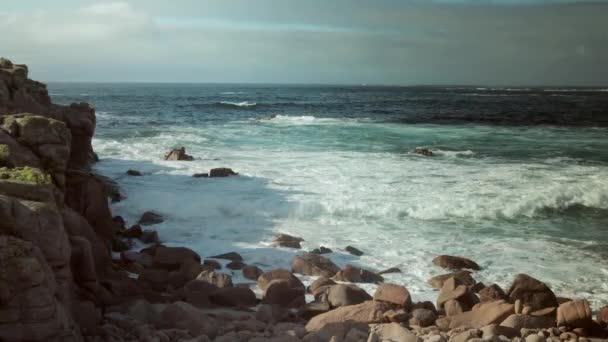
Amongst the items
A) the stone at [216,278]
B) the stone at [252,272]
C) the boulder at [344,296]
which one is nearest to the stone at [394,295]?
the boulder at [344,296]

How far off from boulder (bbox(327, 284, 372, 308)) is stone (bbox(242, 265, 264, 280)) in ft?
6.03

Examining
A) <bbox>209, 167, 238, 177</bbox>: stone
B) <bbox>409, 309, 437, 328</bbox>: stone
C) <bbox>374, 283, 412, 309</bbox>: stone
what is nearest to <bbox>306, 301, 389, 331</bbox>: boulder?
<bbox>374, 283, 412, 309</bbox>: stone

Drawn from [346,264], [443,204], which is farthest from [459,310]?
[443,204]

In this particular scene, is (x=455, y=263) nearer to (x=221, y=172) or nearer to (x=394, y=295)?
(x=394, y=295)

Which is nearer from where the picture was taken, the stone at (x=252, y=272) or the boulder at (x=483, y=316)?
the boulder at (x=483, y=316)

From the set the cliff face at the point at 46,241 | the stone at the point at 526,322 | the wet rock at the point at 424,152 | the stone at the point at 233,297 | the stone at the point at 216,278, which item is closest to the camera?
the cliff face at the point at 46,241

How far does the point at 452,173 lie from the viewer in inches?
862

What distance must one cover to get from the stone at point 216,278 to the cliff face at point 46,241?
1.53 meters

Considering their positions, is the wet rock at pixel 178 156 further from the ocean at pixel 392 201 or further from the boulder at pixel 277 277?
the boulder at pixel 277 277

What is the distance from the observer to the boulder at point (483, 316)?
8.85 meters

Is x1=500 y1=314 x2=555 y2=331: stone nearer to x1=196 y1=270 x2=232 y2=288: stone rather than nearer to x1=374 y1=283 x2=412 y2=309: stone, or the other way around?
x1=374 y1=283 x2=412 y2=309: stone

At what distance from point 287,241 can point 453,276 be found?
13.8ft

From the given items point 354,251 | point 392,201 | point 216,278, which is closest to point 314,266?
point 354,251

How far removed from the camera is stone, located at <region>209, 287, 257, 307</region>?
31.2ft
